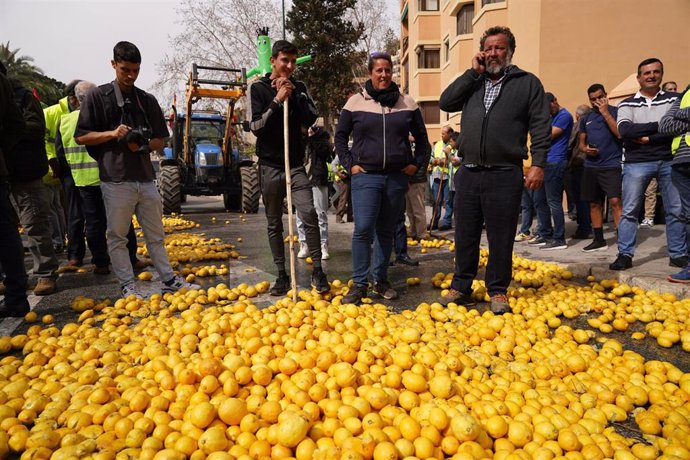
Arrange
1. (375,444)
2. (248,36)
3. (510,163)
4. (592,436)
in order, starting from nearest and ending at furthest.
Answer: (375,444) < (592,436) < (510,163) < (248,36)

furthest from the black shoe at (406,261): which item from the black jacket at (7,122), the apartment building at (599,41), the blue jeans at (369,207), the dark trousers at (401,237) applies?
the apartment building at (599,41)

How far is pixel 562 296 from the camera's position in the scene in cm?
454

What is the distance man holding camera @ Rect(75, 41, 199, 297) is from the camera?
4.29 m

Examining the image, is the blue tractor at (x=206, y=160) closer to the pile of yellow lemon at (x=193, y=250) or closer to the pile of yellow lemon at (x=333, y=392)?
the pile of yellow lemon at (x=193, y=250)

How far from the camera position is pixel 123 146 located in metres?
4.40

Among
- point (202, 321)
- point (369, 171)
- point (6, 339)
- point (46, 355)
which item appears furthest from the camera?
point (369, 171)

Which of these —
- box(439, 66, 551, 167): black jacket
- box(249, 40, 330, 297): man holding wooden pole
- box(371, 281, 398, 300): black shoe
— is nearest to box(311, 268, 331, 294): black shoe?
box(249, 40, 330, 297): man holding wooden pole

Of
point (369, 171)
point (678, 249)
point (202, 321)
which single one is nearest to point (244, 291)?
point (202, 321)

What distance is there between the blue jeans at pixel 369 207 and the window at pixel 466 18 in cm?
2011

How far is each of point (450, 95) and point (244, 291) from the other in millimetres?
2868

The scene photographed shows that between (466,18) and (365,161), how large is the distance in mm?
20509

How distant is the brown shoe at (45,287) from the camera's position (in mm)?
4938

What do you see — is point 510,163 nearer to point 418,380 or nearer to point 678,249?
point 418,380

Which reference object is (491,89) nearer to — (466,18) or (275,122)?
(275,122)
